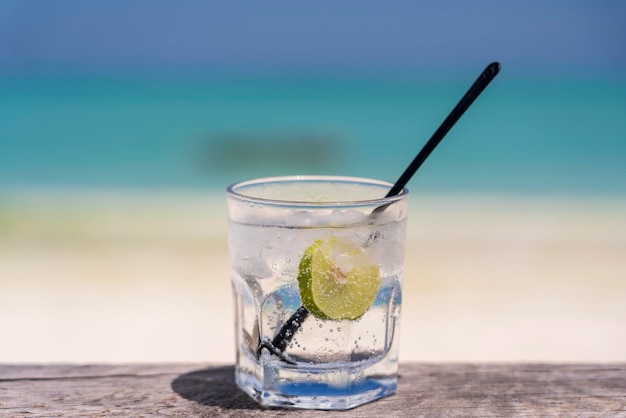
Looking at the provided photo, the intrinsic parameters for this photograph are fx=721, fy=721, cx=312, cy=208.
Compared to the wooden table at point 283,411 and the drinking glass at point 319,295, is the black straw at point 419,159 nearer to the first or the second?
the drinking glass at point 319,295

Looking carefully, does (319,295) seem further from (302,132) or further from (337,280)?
(302,132)

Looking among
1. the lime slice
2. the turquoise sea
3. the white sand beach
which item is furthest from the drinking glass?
the turquoise sea

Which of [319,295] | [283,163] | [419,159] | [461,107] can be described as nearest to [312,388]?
[319,295]

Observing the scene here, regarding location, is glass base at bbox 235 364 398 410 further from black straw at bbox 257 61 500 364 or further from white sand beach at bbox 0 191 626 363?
white sand beach at bbox 0 191 626 363

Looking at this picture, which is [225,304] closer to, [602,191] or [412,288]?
[412,288]

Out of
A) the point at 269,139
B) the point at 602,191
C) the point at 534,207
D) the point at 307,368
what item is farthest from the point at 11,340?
the point at 269,139

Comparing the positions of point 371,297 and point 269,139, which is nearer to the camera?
point 371,297
